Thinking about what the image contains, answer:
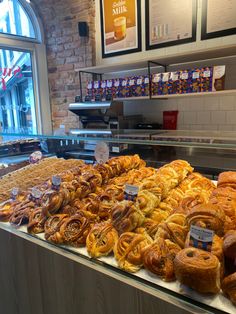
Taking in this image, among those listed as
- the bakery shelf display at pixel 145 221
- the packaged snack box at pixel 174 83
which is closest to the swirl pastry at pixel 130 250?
the bakery shelf display at pixel 145 221

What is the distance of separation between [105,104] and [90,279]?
8.62ft

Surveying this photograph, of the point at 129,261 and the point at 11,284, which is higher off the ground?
the point at 129,261

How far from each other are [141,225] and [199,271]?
0.34 m

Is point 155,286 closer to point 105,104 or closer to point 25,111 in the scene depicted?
point 105,104

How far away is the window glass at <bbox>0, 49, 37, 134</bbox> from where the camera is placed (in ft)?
14.0

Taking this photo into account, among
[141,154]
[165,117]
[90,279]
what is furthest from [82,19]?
[90,279]

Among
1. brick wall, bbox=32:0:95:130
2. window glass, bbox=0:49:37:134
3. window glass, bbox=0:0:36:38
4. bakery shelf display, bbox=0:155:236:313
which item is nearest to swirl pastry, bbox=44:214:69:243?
bakery shelf display, bbox=0:155:236:313

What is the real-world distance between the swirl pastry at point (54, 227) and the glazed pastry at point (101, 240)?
146mm

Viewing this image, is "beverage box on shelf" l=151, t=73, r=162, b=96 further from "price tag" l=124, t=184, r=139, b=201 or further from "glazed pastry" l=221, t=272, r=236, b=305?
"glazed pastry" l=221, t=272, r=236, b=305

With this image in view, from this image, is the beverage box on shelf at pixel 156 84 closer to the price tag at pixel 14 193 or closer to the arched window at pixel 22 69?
the arched window at pixel 22 69

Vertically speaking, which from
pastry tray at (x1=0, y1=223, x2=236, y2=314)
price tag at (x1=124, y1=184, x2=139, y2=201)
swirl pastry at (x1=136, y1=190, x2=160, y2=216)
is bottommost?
pastry tray at (x1=0, y1=223, x2=236, y2=314)

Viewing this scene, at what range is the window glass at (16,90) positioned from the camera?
426 cm

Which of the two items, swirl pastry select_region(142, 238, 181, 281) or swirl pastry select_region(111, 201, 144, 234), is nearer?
swirl pastry select_region(142, 238, 181, 281)

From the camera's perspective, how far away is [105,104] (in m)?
3.36
